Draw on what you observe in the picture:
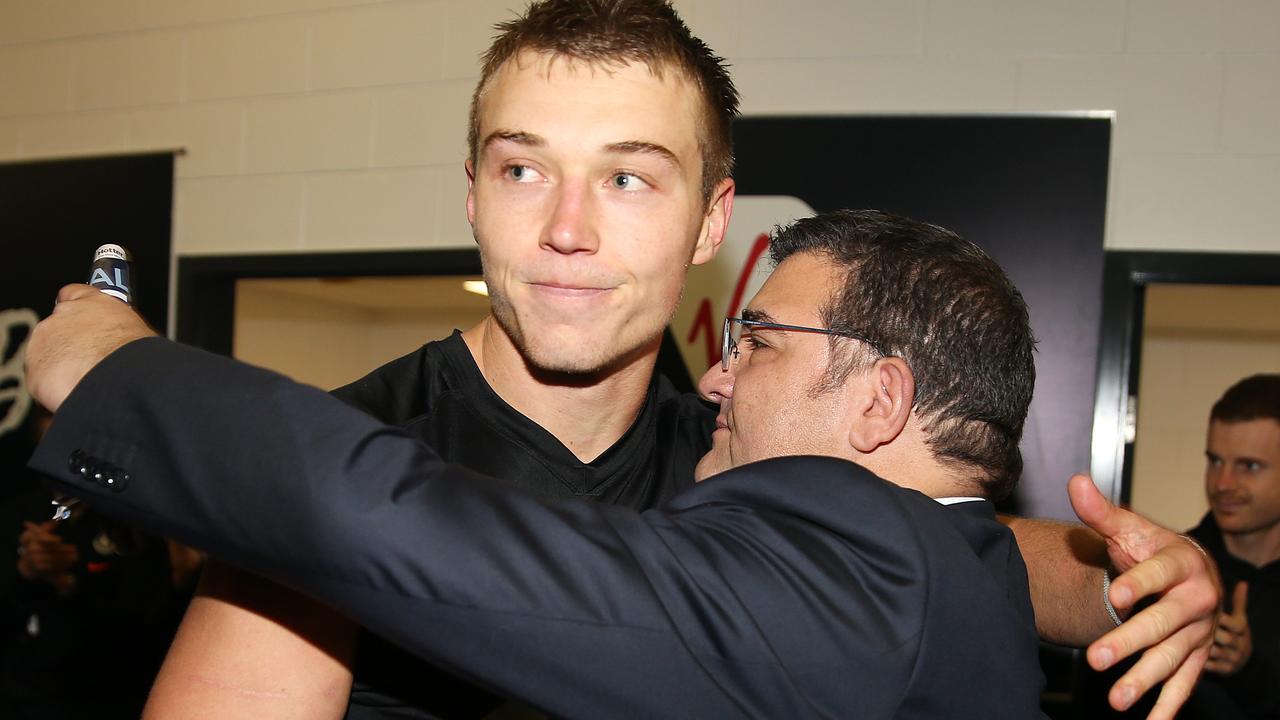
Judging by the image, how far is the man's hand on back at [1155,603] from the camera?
0.98m

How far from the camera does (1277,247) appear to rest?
8.29 ft

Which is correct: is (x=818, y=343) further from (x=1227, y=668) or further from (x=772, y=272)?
(x=1227, y=668)

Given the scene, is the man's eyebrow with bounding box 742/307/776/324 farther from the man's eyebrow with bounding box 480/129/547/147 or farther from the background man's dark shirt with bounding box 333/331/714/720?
the man's eyebrow with bounding box 480/129/547/147

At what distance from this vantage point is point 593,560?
35.5 inches

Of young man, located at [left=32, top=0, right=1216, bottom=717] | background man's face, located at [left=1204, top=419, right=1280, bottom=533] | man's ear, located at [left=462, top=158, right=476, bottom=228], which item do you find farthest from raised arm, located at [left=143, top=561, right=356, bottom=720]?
background man's face, located at [left=1204, top=419, right=1280, bottom=533]

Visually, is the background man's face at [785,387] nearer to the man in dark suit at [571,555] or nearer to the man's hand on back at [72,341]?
the man in dark suit at [571,555]

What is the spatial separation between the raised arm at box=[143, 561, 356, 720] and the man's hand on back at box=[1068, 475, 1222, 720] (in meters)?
0.76

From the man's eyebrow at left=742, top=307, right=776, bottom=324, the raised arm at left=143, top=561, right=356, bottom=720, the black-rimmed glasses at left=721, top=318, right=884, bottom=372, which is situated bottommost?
the raised arm at left=143, top=561, right=356, bottom=720

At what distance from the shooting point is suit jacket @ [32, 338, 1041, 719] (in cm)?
83

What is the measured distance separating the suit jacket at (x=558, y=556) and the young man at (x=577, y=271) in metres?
0.27

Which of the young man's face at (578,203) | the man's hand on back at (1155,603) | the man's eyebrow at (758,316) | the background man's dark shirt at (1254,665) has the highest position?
the young man's face at (578,203)

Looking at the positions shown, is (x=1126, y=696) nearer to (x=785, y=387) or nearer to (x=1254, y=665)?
(x=785, y=387)

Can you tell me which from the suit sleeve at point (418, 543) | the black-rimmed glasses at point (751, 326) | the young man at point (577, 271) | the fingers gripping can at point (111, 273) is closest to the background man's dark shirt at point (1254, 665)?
the young man at point (577, 271)

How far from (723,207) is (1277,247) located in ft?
5.88
